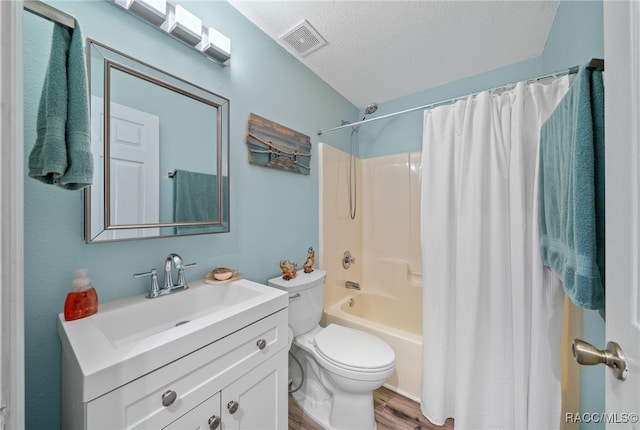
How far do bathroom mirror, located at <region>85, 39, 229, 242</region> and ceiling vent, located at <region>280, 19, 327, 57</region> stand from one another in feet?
2.22

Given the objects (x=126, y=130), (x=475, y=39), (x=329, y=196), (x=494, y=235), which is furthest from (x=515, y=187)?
(x=126, y=130)

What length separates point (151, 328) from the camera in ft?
3.00

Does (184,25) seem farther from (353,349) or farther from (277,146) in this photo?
(353,349)

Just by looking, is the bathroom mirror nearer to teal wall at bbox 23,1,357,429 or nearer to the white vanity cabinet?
teal wall at bbox 23,1,357,429

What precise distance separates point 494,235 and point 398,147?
4.12ft

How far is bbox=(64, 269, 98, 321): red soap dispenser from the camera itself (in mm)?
728

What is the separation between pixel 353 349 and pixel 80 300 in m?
1.21

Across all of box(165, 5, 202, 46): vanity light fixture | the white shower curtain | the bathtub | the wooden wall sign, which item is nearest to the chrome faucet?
the wooden wall sign

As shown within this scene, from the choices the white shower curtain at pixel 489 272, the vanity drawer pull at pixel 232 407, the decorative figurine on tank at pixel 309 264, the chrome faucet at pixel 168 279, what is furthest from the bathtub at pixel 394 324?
the chrome faucet at pixel 168 279

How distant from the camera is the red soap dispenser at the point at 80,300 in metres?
0.73

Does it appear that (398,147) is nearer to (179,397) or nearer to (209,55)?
(209,55)

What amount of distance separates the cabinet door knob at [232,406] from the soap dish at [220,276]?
19.1 inches

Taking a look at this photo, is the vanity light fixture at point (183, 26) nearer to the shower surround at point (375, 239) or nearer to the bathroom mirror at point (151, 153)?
the bathroom mirror at point (151, 153)

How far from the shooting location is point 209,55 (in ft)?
3.76
